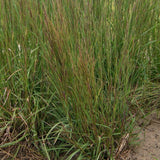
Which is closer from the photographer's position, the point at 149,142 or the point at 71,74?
the point at 71,74

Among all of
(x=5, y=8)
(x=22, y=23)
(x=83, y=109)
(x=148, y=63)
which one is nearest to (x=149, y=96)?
(x=148, y=63)

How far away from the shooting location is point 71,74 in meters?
1.73

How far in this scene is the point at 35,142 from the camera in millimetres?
1992

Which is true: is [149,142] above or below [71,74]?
below

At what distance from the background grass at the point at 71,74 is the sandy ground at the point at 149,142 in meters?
0.14

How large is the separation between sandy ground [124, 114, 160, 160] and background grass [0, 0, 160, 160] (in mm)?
135

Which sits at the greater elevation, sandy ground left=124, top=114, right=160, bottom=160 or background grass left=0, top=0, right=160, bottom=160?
background grass left=0, top=0, right=160, bottom=160

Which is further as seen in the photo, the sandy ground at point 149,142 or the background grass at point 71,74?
the sandy ground at point 149,142

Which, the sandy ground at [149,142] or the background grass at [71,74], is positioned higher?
the background grass at [71,74]

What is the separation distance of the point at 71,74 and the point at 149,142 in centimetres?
82

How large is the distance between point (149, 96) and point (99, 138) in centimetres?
80

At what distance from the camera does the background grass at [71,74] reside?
5.55 ft

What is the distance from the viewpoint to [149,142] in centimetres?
209

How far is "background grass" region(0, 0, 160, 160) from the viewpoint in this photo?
1.69 m
